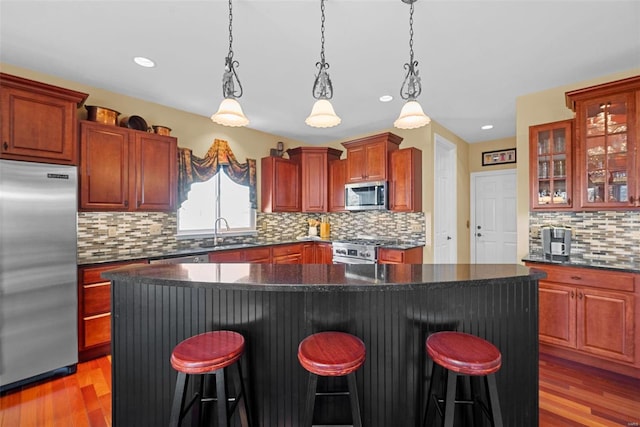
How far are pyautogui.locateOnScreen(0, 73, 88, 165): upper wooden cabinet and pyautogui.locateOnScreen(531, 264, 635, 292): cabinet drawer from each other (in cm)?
445

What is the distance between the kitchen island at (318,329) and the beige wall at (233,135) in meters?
2.52

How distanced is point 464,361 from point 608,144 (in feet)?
8.83

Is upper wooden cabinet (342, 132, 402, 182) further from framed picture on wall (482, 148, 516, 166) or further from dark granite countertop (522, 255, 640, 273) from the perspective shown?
dark granite countertop (522, 255, 640, 273)

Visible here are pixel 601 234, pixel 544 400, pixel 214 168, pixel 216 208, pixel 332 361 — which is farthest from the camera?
pixel 216 208

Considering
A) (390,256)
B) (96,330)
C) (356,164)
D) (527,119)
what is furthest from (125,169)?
(527,119)

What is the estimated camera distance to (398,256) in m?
3.75

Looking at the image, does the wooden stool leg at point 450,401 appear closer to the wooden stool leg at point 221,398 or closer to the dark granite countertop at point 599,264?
the wooden stool leg at point 221,398

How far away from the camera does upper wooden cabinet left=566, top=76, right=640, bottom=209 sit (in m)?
2.46

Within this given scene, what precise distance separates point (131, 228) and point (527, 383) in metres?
3.83

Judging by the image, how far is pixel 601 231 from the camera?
280 cm

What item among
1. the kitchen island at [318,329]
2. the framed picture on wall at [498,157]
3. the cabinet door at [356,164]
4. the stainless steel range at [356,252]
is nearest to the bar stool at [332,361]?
the kitchen island at [318,329]

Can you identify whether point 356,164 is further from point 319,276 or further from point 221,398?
point 221,398

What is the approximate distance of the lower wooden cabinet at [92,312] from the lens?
2.56 metres

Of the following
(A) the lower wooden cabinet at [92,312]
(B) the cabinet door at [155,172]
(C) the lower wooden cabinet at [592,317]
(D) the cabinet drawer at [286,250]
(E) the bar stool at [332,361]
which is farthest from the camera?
(D) the cabinet drawer at [286,250]
